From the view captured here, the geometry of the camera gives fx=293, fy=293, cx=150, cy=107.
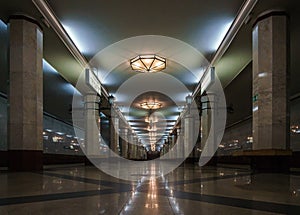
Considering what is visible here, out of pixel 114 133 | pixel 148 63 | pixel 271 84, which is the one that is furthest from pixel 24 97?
pixel 114 133

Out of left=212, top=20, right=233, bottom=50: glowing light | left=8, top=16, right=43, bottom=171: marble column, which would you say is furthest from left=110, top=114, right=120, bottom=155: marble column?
left=8, top=16, right=43, bottom=171: marble column

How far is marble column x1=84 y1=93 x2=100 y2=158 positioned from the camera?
56.4 ft

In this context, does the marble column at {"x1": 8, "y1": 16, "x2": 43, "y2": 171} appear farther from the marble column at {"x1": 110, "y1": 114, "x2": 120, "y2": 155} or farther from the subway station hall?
the marble column at {"x1": 110, "y1": 114, "x2": 120, "y2": 155}

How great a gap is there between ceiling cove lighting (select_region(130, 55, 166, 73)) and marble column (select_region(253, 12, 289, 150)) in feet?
16.8

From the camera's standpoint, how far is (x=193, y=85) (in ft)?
57.5

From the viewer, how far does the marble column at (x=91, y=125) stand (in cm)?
1719

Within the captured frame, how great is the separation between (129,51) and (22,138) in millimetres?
5837

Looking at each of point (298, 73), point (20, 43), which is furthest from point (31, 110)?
point (298, 73)

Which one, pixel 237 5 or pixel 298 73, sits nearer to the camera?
pixel 237 5

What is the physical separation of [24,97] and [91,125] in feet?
30.4

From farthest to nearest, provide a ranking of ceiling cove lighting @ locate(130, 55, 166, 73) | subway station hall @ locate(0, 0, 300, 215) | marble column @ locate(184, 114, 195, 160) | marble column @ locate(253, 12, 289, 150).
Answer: marble column @ locate(184, 114, 195, 160)
ceiling cove lighting @ locate(130, 55, 166, 73)
marble column @ locate(253, 12, 289, 150)
subway station hall @ locate(0, 0, 300, 215)

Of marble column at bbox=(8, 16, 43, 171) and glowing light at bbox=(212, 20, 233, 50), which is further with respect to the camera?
glowing light at bbox=(212, 20, 233, 50)

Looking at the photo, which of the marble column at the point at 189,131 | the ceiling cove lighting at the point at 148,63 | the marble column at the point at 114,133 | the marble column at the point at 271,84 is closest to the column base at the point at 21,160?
the ceiling cove lighting at the point at 148,63

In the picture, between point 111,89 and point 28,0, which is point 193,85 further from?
point 28,0
